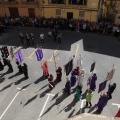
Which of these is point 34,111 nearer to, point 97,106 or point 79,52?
point 97,106

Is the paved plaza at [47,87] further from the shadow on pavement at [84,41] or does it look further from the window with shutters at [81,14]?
the window with shutters at [81,14]

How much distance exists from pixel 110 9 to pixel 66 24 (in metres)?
11.0

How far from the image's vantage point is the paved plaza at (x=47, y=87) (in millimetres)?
11211

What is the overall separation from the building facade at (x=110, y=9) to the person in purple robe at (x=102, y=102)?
57.3ft

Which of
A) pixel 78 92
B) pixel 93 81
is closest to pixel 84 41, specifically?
pixel 93 81

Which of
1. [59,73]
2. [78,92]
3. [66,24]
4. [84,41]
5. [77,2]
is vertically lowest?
[78,92]

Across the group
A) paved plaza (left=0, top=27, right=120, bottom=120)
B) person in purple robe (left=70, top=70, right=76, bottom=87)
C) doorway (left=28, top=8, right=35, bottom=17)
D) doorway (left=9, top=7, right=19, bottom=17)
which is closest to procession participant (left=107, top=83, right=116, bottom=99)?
paved plaza (left=0, top=27, right=120, bottom=120)

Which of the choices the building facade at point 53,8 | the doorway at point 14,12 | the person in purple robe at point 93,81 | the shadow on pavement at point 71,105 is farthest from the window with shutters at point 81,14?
the shadow on pavement at point 71,105

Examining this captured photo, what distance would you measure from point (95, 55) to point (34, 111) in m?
9.00

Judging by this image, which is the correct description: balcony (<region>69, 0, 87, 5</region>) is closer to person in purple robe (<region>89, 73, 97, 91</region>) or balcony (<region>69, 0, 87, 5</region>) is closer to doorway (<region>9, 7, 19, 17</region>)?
doorway (<region>9, 7, 19, 17</region>)

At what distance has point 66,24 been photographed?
23.6 m

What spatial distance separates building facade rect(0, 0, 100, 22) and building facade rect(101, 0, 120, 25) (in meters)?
4.54

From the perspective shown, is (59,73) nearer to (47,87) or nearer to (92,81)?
(47,87)

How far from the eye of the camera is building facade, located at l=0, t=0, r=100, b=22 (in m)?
23.6
